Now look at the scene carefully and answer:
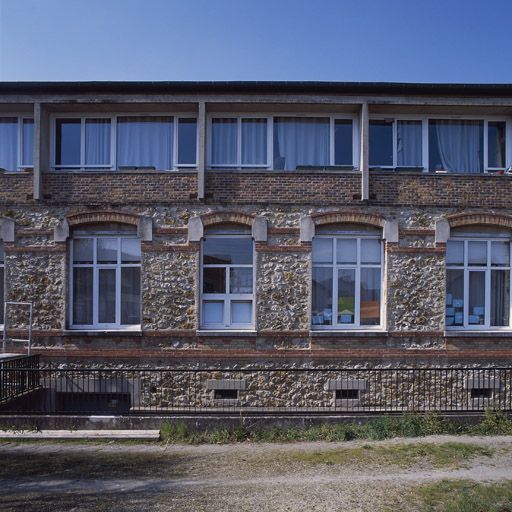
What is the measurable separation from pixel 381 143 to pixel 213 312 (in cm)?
602

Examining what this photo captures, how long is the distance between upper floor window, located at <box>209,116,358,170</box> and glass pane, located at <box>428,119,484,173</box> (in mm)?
2105

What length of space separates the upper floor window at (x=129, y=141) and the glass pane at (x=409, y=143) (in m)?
5.21

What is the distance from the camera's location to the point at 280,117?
12180 mm

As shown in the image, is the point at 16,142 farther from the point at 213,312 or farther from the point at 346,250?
the point at 346,250

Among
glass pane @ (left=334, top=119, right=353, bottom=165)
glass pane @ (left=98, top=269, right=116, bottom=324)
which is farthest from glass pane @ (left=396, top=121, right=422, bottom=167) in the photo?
glass pane @ (left=98, top=269, right=116, bottom=324)

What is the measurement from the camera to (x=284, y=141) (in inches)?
480

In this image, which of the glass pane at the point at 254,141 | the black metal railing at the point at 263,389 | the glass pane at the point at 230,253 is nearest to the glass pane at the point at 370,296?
the black metal railing at the point at 263,389

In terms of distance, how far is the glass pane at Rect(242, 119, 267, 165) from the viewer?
476 inches

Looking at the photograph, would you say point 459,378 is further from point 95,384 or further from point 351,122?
point 95,384

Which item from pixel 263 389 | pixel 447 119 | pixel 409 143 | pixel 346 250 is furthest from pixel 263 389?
pixel 447 119

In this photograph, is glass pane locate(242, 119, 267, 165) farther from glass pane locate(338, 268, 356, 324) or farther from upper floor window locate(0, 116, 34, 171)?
upper floor window locate(0, 116, 34, 171)

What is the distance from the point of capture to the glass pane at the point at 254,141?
1209 cm

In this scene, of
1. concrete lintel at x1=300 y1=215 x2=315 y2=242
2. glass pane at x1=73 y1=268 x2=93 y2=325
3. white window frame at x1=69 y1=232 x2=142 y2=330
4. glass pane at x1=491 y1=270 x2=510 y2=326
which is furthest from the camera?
glass pane at x1=491 y1=270 x2=510 y2=326

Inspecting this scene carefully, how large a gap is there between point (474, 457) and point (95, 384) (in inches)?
321
